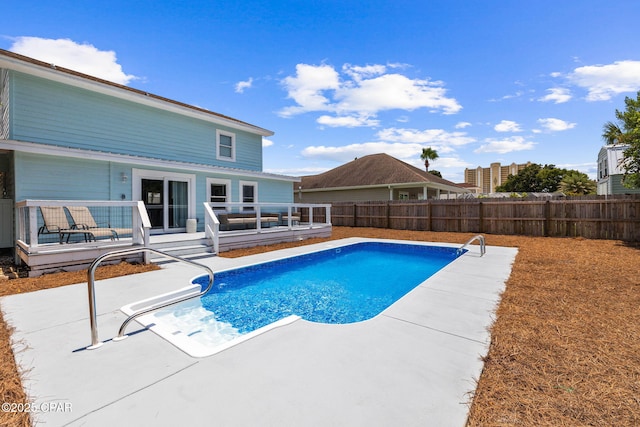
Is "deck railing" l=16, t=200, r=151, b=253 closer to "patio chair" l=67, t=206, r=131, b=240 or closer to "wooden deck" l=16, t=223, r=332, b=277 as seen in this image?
"patio chair" l=67, t=206, r=131, b=240

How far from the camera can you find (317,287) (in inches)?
268

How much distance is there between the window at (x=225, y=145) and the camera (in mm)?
14383

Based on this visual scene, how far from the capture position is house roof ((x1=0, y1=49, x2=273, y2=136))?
8.66 metres

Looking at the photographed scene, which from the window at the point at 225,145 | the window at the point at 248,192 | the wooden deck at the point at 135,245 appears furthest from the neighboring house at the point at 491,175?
A: the wooden deck at the point at 135,245

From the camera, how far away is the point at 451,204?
1669cm

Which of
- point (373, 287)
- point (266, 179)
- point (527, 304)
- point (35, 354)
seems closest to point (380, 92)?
point (266, 179)

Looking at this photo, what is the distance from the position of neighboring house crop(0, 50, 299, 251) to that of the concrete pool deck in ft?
19.8

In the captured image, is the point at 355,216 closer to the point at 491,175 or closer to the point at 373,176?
the point at 373,176

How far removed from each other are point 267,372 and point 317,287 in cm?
407

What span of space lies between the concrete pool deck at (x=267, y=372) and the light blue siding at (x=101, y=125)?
786 centimetres

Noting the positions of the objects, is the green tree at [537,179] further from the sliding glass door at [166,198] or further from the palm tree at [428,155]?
the sliding glass door at [166,198]

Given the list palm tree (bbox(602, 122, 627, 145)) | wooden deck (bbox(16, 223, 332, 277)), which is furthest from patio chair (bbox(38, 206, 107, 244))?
palm tree (bbox(602, 122, 627, 145))

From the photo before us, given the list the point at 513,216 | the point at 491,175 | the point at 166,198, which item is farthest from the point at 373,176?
the point at 491,175

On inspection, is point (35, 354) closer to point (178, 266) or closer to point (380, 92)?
point (178, 266)
